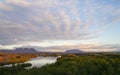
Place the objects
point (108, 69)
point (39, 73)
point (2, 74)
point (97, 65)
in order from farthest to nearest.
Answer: point (2, 74) → point (97, 65) → point (108, 69) → point (39, 73)

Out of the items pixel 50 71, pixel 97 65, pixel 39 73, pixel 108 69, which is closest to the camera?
pixel 39 73

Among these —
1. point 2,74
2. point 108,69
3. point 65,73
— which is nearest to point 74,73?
point 65,73

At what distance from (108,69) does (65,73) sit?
→ 22.6ft

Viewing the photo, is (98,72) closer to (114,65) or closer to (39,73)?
(114,65)

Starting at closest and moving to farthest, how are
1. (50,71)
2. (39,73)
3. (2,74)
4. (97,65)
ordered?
(39,73) < (50,71) < (97,65) < (2,74)

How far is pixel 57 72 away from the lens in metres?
28.9

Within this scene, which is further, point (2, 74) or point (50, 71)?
point (2, 74)

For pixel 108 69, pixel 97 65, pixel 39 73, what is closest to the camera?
pixel 39 73

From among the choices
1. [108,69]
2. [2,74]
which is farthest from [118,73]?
[2,74]

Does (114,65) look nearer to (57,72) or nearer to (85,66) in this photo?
(85,66)

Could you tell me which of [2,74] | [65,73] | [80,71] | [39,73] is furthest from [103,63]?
[2,74]

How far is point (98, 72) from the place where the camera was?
3127cm

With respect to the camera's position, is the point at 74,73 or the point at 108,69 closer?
the point at 74,73

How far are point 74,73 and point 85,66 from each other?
476 cm
